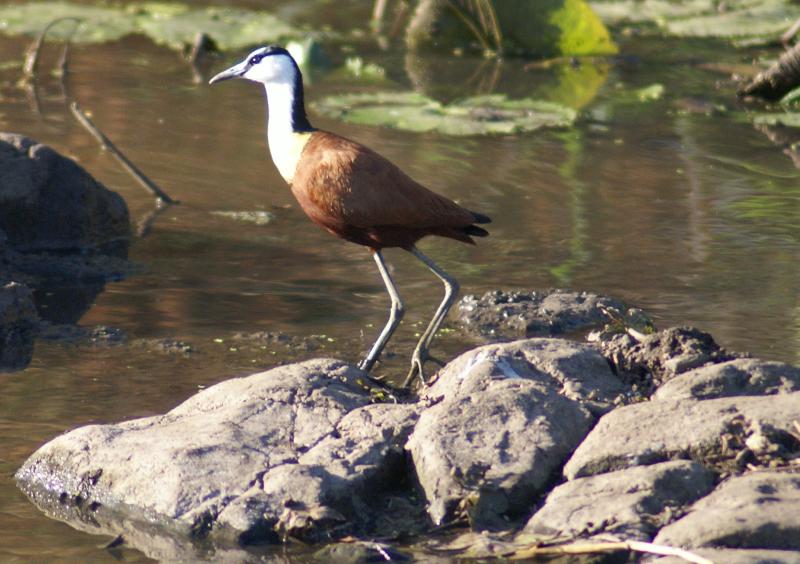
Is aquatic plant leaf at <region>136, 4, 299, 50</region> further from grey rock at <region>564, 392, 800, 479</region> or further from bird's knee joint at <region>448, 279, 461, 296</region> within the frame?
grey rock at <region>564, 392, 800, 479</region>

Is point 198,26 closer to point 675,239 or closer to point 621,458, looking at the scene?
point 675,239

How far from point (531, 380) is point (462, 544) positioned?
0.77 metres

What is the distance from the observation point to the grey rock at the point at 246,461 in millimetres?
4082

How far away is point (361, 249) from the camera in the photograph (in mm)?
7223

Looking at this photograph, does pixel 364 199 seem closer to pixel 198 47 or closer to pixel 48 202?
pixel 48 202

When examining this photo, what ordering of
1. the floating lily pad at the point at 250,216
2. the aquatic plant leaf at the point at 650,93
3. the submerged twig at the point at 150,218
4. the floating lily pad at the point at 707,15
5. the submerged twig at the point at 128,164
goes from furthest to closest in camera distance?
the floating lily pad at the point at 707,15, the aquatic plant leaf at the point at 650,93, the submerged twig at the point at 128,164, the floating lily pad at the point at 250,216, the submerged twig at the point at 150,218

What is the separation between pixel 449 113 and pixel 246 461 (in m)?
5.63

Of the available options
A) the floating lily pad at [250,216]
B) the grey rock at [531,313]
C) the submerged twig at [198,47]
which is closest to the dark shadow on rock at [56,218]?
the floating lily pad at [250,216]

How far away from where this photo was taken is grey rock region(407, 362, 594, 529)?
408cm

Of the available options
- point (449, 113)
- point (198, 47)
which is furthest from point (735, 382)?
point (198, 47)

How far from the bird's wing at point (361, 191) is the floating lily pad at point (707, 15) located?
25.5 feet

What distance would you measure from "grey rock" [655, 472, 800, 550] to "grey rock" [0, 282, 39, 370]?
2884mm

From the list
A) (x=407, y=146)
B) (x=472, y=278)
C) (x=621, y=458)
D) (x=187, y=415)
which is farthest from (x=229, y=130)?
(x=621, y=458)

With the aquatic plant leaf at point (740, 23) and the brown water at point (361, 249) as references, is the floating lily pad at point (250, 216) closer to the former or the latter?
the brown water at point (361, 249)
